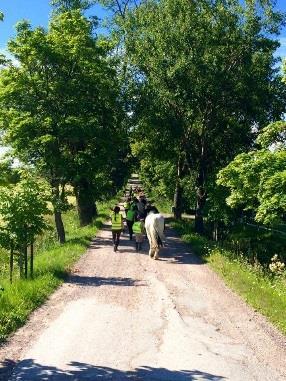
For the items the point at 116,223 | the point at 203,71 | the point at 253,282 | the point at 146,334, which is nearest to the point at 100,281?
the point at 253,282

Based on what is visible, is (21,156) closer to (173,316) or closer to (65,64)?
(65,64)

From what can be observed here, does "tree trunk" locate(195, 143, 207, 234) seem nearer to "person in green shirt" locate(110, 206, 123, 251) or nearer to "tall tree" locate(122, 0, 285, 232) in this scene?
"tall tree" locate(122, 0, 285, 232)

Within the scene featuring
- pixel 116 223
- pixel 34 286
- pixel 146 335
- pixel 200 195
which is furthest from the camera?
pixel 200 195

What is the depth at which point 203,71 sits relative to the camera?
24453 millimetres

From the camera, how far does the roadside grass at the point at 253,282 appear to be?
36.9ft

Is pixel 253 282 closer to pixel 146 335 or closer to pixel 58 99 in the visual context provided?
pixel 146 335

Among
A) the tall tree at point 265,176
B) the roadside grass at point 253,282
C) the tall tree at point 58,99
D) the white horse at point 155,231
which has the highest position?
the tall tree at point 58,99

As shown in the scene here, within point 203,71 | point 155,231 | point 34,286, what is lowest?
point 34,286

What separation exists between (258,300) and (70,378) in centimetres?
603

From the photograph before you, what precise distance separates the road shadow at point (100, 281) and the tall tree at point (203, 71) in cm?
1326

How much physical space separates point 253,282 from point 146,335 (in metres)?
5.10

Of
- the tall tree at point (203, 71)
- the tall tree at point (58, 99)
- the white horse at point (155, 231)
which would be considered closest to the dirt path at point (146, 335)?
the white horse at point (155, 231)

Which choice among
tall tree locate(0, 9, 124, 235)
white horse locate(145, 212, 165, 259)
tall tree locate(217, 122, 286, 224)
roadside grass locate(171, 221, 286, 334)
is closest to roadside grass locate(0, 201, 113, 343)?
tall tree locate(0, 9, 124, 235)

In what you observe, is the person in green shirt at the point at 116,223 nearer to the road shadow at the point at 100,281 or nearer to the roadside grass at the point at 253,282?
the roadside grass at the point at 253,282
